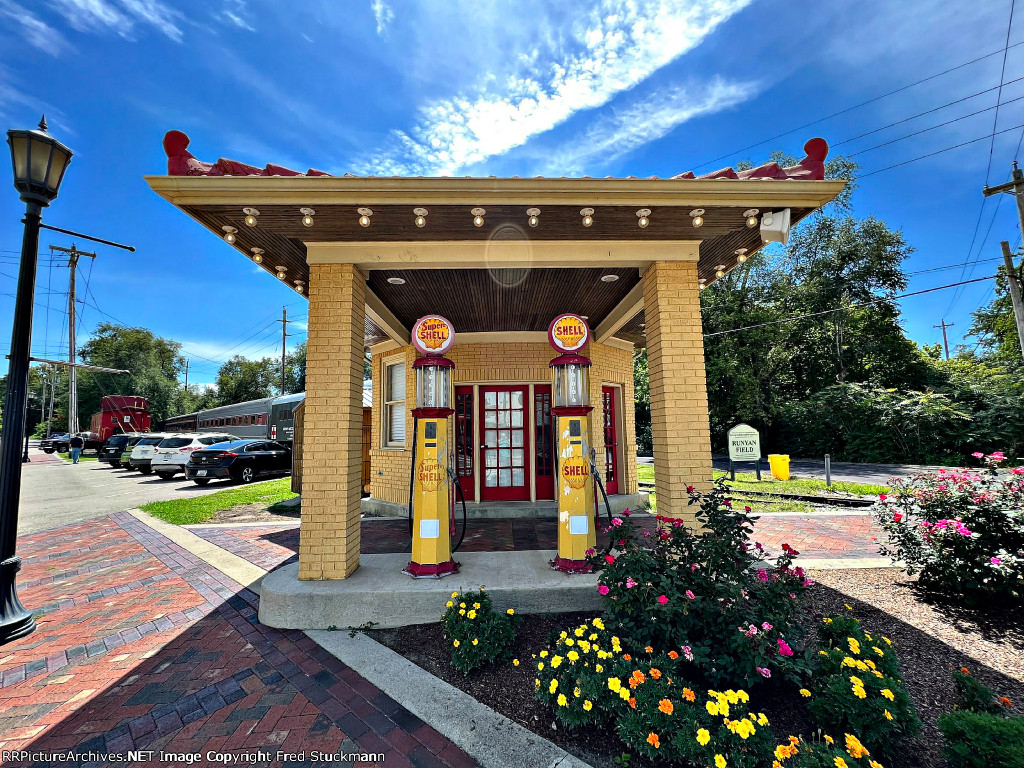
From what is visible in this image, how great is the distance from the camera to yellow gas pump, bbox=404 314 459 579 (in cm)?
374

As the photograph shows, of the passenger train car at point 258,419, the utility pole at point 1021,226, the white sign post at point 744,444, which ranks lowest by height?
the white sign post at point 744,444

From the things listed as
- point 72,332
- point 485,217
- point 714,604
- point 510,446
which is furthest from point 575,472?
point 72,332

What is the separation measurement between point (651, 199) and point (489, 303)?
2.79 meters

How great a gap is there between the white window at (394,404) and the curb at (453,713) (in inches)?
176

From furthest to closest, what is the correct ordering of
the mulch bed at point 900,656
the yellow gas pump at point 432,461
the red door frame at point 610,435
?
1. the red door frame at point 610,435
2. the yellow gas pump at point 432,461
3. the mulch bed at point 900,656

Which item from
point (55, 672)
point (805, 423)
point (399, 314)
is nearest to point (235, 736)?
point (55, 672)

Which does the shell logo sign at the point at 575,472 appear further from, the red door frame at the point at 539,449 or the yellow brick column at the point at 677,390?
the red door frame at the point at 539,449

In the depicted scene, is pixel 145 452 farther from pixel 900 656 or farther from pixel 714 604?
pixel 900 656

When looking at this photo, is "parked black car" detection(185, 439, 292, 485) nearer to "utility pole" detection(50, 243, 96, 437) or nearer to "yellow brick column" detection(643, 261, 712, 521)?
"yellow brick column" detection(643, 261, 712, 521)

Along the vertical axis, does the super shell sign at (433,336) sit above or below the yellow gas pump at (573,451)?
above

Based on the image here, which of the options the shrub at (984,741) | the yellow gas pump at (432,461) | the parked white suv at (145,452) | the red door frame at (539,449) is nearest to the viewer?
the shrub at (984,741)

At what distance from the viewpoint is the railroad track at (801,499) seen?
7.86 m

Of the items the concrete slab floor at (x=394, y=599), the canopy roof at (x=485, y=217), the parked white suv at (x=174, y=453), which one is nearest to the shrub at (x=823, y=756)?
the concrete slab floor at (x=394, y=599)

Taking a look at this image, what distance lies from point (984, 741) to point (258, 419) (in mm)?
22386
